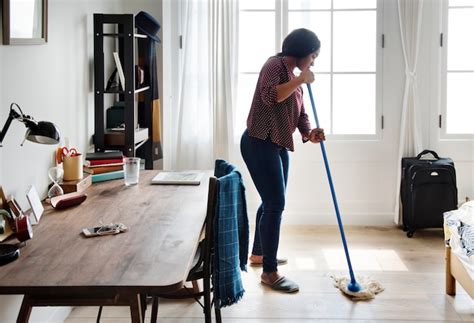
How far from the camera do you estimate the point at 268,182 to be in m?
3.32

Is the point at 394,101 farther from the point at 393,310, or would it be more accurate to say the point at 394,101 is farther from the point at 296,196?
the point at 393,310

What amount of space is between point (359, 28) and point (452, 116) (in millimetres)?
924

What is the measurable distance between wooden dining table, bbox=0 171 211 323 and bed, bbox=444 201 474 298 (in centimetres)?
128

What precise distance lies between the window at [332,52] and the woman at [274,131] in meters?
1.22

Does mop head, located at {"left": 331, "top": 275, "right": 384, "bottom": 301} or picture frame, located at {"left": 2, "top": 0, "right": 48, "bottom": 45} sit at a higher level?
picture frame, located at {"left": 2, "top": 0, "right": 48, "bottom": 45}

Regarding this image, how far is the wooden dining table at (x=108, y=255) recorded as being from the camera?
1638 millimetres

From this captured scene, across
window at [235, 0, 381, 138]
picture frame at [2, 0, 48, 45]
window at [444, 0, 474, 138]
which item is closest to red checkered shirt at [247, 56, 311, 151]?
picture frame at [2, 0, 48, 45]

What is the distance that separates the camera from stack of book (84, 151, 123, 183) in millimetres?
3078

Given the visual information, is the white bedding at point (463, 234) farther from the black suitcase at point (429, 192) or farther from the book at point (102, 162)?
the book at point (102, 162)

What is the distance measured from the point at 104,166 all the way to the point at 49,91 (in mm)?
467

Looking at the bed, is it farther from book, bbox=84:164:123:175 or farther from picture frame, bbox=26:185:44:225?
picture frame, bbox=26:185:44:225

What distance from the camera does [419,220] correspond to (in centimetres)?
436

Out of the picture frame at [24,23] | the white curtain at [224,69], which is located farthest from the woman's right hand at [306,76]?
the white curtain at [224,69]

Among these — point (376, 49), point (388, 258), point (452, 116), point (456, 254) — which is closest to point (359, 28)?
point (376, 49)
